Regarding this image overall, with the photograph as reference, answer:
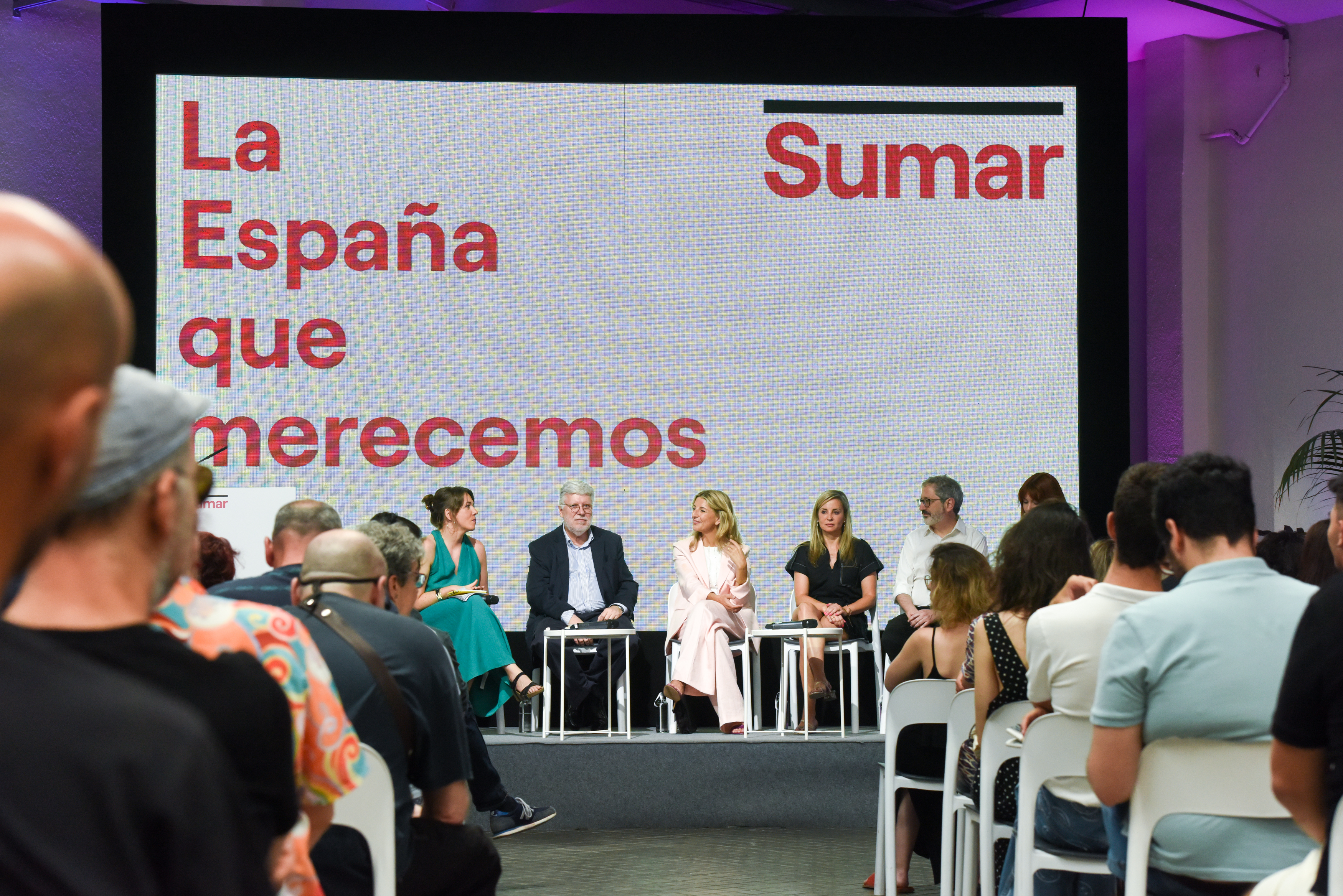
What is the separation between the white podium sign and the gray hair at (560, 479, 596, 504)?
1.67m

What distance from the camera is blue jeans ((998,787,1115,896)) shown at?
2746 millimetres

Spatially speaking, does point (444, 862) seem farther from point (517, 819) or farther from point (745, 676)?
point (745, 676)

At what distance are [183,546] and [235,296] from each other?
20.8 feet

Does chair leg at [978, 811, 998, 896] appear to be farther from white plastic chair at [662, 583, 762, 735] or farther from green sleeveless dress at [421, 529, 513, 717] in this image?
green sleeveless dress at [421, 529, 513, 717]

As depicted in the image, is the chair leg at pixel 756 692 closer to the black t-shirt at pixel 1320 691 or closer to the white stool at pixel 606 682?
the white stool at pixel 606 682

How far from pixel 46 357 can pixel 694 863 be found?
16.2 ft

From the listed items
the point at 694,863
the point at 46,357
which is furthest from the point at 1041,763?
the point at 694,863

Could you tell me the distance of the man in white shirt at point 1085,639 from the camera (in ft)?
8.73

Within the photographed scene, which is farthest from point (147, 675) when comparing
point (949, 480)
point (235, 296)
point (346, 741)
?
point (235, 296)

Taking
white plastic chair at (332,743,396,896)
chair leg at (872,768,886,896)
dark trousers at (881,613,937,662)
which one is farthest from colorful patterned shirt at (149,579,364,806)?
dark trousers at (881,613,937,662)

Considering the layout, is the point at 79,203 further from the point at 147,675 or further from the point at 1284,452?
the point at 147,675

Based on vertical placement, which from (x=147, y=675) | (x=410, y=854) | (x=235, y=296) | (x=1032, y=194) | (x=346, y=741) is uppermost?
(x=1032, y=194)

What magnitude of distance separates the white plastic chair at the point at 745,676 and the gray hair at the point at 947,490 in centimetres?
118

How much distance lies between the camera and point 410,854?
251 cm
